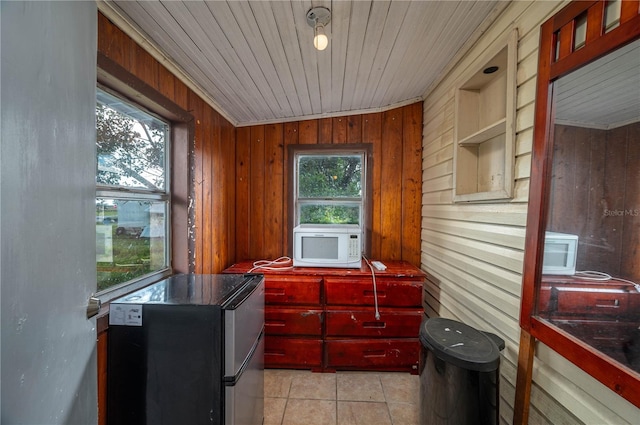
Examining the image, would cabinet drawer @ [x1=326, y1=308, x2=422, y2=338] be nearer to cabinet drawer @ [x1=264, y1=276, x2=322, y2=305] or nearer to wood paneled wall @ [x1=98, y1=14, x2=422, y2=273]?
cabinet drawer @ [x1=264, y1=276, x2=322, y2=305]

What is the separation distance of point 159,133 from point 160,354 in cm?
134

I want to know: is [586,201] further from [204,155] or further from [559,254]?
[204,155]

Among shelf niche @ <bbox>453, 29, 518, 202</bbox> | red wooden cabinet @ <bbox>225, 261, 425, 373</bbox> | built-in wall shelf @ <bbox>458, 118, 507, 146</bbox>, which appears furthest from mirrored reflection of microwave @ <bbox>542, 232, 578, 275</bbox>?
red wooden cabinet @ <bbox>225, 261, 425, 373</bbox>

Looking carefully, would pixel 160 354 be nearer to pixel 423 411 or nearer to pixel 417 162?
pixel 423 411

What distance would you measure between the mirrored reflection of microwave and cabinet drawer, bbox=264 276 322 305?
1.39m

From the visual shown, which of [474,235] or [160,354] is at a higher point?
[474,235]

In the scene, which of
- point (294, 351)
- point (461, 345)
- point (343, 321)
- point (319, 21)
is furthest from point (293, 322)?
point (319, 21)

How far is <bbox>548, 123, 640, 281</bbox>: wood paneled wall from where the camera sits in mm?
760

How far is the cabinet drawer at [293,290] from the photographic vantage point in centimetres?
198

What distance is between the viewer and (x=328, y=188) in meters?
2.55

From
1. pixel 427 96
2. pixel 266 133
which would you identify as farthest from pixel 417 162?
pixel 266 133

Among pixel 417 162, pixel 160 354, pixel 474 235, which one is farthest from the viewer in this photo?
pixel 417 162

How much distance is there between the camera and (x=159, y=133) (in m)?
1.65

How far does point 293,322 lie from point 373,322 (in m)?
0.64
